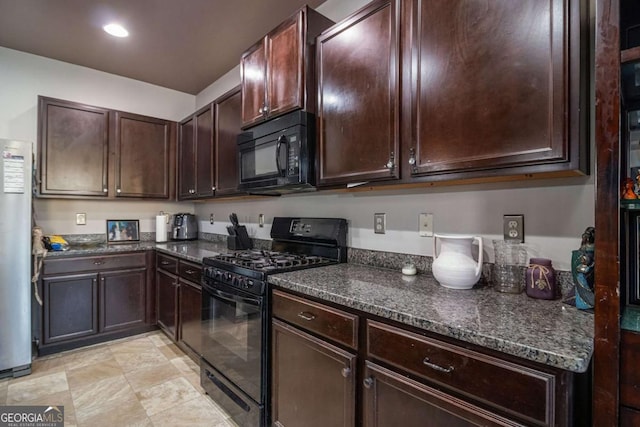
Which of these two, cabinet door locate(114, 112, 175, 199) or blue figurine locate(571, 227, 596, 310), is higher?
cabinet door locate(114, 112, 175, 199)

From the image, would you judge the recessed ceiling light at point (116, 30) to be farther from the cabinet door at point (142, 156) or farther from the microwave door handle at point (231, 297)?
the microwave door handle at point (231, 297)

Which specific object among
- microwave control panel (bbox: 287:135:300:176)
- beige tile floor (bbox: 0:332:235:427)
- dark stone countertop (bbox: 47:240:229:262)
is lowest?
beige tile floor (bbox: 0:332:235:427)

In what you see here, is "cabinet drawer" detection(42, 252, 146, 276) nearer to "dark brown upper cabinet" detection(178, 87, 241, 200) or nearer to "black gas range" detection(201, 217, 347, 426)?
"dark brown upper cabinet" detection(178, 87, 241, 200)

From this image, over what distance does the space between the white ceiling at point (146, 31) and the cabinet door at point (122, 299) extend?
2.04 meters

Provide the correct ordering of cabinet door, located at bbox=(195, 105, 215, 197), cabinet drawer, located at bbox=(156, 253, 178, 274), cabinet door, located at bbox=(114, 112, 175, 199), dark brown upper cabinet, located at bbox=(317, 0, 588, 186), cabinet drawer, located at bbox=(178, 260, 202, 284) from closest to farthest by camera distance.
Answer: dark brown upper cabinet, located at bbox=(317, 0, 588, 186), cabinet drawer, located at bbox=(178, 260, 202, 284), cabinet drawer, located at bbox=(156, 253, 178, 274), cabinet door, located at bbox=(195, 105, 215, 197), cabinet door, located at bbox=(114, 112, 175, 199)

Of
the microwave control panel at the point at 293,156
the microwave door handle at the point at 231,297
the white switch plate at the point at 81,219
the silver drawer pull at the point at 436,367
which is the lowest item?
the microwave door handle at the point at 231,297

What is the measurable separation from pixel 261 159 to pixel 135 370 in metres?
1.91

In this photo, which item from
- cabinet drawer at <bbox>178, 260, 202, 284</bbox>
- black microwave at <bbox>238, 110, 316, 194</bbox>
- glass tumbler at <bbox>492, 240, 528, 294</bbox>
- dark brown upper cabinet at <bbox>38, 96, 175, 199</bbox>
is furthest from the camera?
dark brown upper cabinet at <bbox>38, 96, 175, 199</bbox>

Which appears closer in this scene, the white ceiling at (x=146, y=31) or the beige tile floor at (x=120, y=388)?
the beige tile floor at (x=120, y=388)

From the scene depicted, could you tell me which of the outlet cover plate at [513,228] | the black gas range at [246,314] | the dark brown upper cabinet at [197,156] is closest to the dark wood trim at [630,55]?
the outlet cover plate at [513,228]

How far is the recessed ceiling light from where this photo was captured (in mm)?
2438

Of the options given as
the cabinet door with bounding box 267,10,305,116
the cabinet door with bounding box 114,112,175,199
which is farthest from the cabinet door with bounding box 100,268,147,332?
the cabinet door with bounding box 267,10,305,116

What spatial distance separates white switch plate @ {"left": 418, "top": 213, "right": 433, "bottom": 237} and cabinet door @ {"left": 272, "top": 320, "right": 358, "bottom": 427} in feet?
2.49

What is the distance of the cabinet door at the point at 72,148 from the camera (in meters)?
2.76
